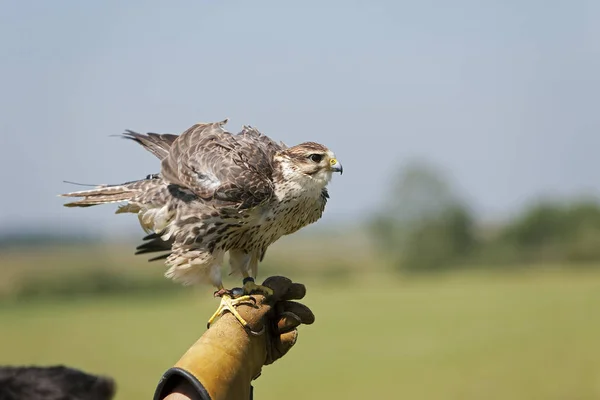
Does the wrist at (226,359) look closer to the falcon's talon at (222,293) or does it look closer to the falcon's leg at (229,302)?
the falcon's leg at (229,302)

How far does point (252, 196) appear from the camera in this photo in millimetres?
4180

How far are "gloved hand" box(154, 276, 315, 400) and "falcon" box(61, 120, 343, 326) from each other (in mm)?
314

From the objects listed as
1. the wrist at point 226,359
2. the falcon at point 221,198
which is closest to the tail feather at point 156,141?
the falcon at point 221,198

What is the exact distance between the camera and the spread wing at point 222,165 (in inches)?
165

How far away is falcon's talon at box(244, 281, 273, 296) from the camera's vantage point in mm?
3757

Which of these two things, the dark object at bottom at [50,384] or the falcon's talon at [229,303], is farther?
the falcon's talon at [229,303]

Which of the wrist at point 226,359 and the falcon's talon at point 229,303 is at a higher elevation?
the falcon's talon at point 229,303

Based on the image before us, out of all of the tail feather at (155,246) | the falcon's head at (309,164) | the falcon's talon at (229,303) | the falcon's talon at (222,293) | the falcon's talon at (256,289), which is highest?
the falcon's head at (309,164)

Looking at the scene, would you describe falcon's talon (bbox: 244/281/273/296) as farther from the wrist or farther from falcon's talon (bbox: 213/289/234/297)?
the wrist

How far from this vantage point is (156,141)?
4.82 metres

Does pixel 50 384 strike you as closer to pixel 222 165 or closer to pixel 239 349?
pixel 239 349

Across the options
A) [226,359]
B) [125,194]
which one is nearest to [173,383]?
[226,359]

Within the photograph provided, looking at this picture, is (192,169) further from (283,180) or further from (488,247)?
(488,247)

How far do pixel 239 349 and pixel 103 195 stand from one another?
2003 millimetres
